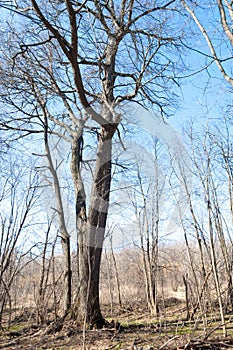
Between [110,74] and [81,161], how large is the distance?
5.87 ft

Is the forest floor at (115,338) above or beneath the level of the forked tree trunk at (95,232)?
beneath

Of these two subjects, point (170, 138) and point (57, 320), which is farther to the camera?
point (170, 138)

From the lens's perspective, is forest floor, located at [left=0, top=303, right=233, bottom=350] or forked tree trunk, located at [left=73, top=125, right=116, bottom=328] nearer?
forest floor, located at [left=0, top=303, right=233, bottom=350]

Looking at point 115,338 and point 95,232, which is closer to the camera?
point 115,338

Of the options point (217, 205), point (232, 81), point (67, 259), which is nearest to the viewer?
point (232, 81)

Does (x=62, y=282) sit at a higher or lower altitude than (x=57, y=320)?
higher

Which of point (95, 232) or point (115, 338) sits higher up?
point (95, 232)

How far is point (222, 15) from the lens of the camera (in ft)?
13.9

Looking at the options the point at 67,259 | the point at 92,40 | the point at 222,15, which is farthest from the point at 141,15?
the point at 67,259

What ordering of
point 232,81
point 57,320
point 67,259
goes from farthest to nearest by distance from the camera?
1. point 67,259
2. point 57,320
3. point 232,81

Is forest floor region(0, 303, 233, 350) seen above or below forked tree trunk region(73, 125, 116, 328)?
below

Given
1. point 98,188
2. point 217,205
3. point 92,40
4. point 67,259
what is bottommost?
point 67,259

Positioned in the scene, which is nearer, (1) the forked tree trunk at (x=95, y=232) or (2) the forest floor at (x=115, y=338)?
(2) the forest floor at (x=115, y=338)

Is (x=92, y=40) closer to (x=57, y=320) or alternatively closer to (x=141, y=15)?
(x=141, y=15)
